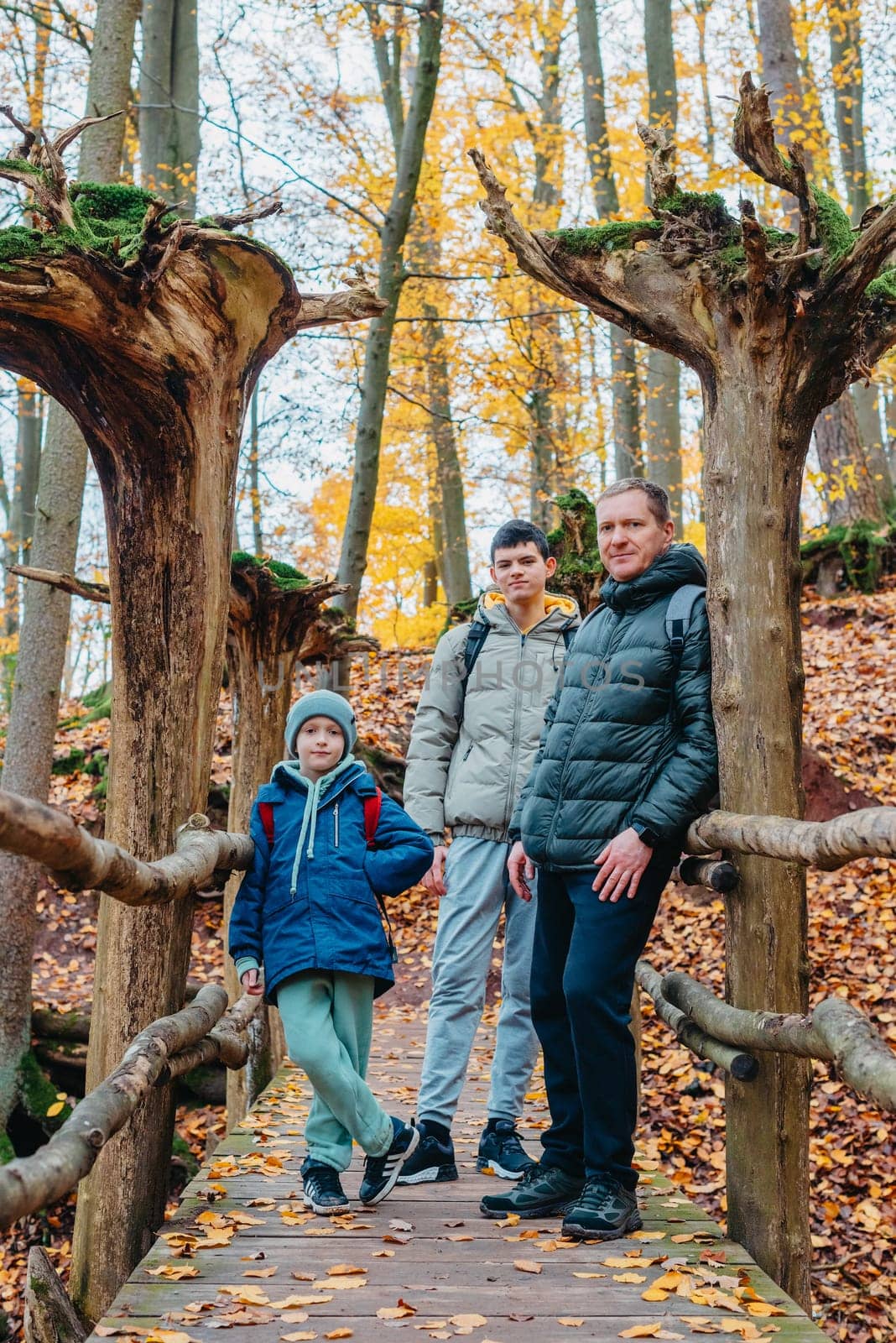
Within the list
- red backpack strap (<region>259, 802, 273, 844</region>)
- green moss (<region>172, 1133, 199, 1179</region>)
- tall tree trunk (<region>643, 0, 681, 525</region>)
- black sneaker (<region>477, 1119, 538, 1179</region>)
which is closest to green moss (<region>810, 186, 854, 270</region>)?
red backpack strap (<region>259, 802, 273, 844</region>)

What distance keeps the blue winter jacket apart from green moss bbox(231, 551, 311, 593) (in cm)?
279

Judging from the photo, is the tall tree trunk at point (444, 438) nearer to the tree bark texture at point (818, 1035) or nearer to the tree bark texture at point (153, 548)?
the tree bark texture at point (153, 548)

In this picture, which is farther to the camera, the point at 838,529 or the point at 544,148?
the point at 544,148

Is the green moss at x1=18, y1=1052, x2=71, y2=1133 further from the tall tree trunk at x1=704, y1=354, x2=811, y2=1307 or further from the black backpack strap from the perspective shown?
the black backpack strap

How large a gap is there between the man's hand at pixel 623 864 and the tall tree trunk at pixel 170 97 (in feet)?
33.2

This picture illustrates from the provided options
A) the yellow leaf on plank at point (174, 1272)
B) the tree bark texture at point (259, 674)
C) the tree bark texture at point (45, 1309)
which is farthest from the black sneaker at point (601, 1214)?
the tree bark texture at point (259, 674)

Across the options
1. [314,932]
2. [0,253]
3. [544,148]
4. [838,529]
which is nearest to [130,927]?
[314,932]

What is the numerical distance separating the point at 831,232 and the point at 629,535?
3.79ft

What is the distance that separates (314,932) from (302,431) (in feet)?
35.4

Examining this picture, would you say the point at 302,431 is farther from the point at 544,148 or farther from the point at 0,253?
the point at 0,253

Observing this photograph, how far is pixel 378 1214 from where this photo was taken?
3729 millimetres

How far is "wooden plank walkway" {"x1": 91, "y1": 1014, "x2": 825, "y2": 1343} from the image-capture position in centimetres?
272

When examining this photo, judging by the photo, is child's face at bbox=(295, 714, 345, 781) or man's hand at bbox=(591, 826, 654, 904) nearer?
man's hand at bbox=(591, 826, 654, 904)

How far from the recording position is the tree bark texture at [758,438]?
3.32 metres
